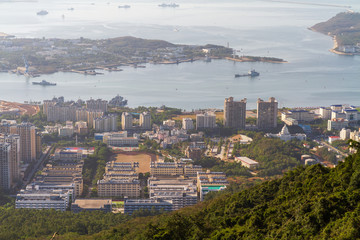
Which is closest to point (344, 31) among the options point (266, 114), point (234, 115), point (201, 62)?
point (201, 62)

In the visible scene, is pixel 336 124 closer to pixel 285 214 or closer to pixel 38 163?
pixel 38 163

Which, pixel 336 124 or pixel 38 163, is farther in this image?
pixel 336 124

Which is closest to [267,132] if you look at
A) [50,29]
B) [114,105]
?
[114,105]

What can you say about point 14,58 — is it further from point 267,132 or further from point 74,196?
point 74,196

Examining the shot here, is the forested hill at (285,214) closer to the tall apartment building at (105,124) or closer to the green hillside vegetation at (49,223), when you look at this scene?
the green hillside vegetation at (49,223)

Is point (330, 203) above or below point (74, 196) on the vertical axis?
above

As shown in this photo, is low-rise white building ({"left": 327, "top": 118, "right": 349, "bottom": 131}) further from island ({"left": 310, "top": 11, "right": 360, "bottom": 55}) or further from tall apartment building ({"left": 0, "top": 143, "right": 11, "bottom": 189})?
island ({"left": 310, "top": 11, "right": 360, "bottom": 55})

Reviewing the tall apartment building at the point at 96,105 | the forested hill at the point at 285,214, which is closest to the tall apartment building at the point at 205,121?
the tall apartment building at the point at 96,105

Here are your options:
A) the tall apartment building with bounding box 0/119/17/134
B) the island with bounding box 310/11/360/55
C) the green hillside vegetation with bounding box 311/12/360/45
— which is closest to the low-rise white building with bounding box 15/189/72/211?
the tall apartment building with bounding box 0/119/17/134
